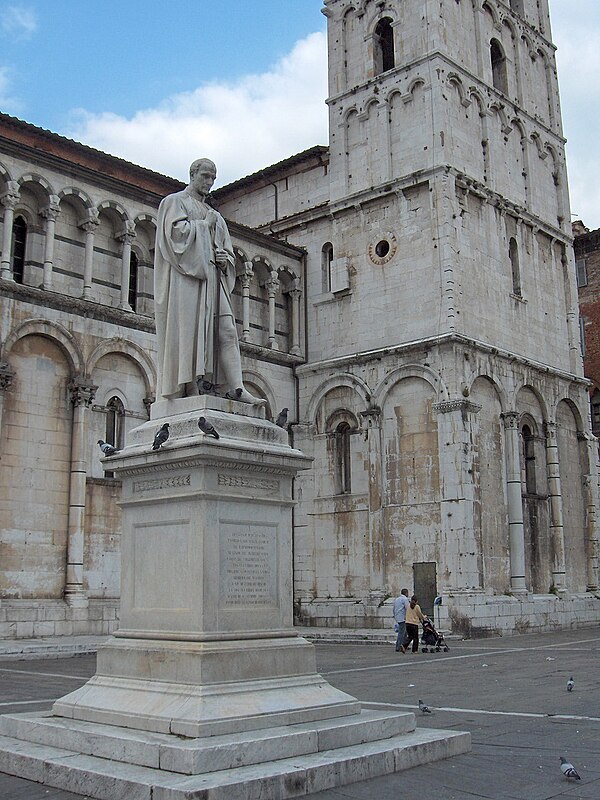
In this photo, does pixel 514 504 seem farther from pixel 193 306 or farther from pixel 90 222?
pixel 193 306

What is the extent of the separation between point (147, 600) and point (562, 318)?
28.1 metres

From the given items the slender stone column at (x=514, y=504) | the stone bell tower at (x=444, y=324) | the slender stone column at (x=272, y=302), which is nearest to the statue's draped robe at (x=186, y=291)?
the stone bell tower at (x=444, y=324)

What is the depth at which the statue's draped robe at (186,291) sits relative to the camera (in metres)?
9.12

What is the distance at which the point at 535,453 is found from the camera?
103ft

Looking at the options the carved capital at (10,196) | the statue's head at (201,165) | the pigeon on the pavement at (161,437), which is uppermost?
the carved capital at (10,196)

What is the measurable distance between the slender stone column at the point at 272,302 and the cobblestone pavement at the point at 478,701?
449 inches

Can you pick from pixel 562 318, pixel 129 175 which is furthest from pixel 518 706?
pixel 129 175

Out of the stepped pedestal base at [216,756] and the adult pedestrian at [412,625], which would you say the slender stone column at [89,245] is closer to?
the adult pedestrian at [412,625]

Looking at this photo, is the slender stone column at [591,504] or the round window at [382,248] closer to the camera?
the round window at [382,248]

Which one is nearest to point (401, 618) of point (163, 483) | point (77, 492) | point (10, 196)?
point (77, 492)

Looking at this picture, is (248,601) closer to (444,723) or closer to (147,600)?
(147,600)

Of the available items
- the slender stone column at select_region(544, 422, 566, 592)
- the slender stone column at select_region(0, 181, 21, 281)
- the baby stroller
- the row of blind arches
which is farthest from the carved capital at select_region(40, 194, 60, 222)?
the slender stone column at select_region(544, 422, 566, 592)

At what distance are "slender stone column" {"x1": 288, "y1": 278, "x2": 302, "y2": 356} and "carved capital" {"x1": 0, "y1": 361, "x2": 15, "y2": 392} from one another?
37.1 ft

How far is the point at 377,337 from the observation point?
30312mm
